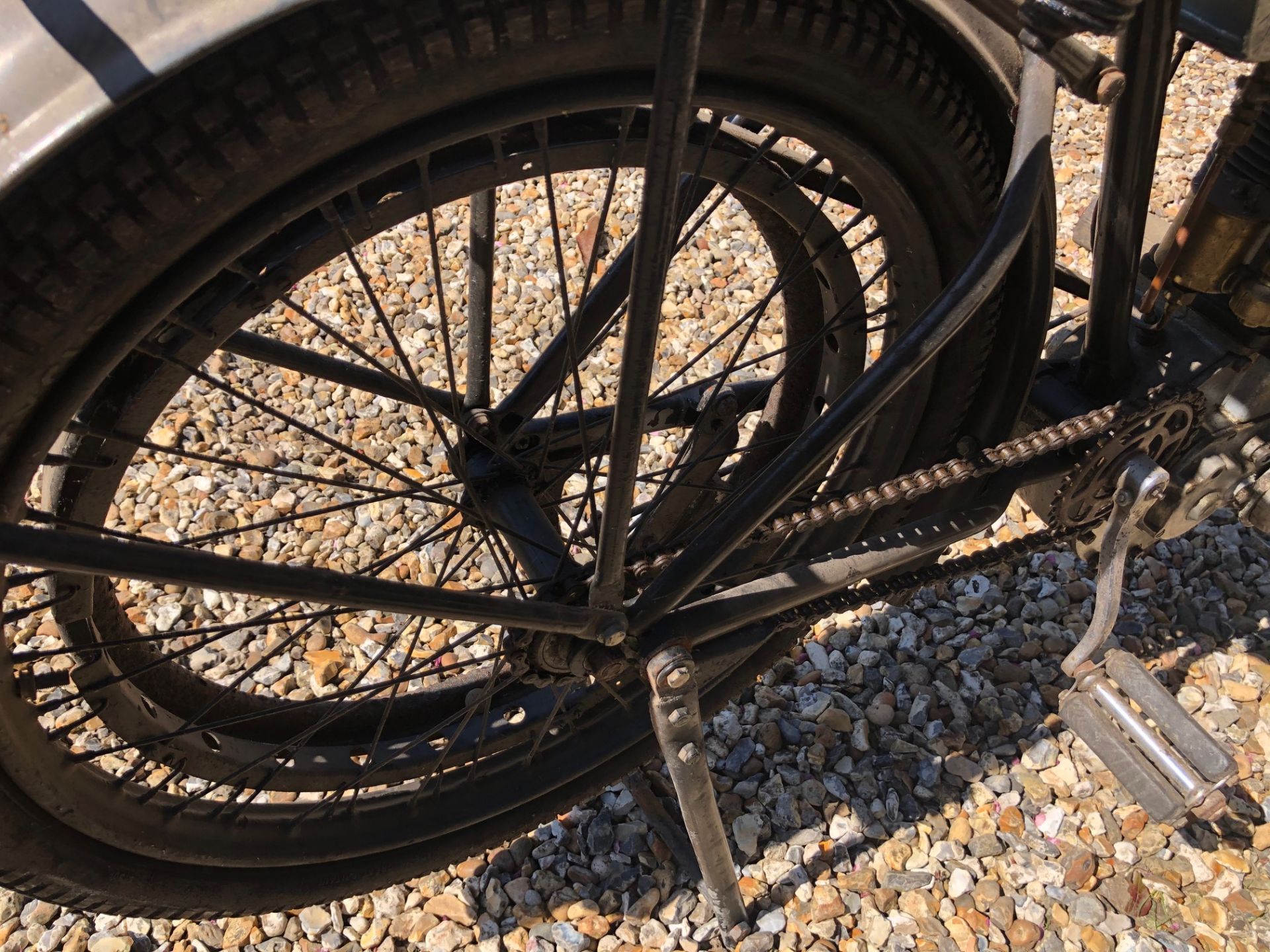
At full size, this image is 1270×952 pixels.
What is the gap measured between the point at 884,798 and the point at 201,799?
48.4 inches

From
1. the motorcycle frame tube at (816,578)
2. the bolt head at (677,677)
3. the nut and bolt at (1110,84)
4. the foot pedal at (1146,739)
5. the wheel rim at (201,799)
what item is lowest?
the foot pedal at (1146,739)

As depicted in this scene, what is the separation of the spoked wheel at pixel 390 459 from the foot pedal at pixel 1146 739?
1.85ft

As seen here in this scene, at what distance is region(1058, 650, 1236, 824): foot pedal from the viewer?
189cm

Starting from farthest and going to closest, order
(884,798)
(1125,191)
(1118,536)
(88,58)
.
Answer: (884,798) → (1118,536) → (1125,191) → (88,58)

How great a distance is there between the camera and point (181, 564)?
41.9 inches

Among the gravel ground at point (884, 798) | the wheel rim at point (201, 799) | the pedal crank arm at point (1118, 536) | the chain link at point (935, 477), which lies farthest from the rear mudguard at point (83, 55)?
the pedal crank arm at point (1118, 536)

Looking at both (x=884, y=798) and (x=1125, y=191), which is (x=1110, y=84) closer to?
(x=1125, y=191)

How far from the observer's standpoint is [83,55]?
36.4 inches

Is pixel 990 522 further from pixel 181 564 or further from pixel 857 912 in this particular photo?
pixel 181 564

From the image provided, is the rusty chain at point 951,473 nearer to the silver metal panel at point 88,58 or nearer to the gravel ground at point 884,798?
the gravel ground at point 884,798

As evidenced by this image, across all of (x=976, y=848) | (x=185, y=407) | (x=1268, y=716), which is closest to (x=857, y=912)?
(x=976, y=848)

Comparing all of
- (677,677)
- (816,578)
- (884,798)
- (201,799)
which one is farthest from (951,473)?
(201,799)

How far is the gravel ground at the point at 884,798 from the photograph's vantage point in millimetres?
1966

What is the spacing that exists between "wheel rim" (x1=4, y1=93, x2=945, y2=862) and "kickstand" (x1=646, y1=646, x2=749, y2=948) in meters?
0.22
